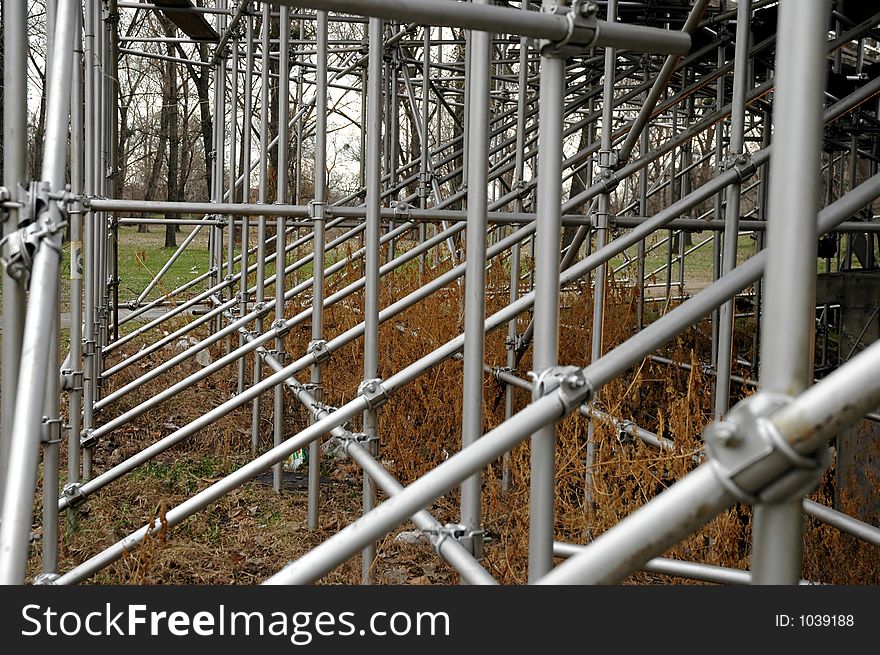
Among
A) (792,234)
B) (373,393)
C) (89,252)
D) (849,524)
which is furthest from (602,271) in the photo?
(89,252)

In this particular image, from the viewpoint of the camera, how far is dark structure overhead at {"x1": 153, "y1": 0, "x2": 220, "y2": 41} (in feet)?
20.6

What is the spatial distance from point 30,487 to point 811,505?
206cm

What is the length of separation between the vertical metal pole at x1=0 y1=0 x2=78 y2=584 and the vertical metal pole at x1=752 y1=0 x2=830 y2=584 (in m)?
1.21

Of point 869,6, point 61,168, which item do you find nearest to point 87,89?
point 61,168

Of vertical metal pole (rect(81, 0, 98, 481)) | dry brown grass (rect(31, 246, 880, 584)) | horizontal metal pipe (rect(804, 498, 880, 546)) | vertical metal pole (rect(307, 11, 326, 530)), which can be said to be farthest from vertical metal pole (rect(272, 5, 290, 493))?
horizontal metal pipe (rect(804, 498, 880, 546))

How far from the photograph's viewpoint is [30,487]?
1.71 meters

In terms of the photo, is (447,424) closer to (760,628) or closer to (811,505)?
(811,505)

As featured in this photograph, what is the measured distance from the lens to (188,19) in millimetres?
6703

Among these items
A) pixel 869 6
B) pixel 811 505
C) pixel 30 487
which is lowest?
pixel 811 505

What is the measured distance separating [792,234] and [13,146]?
162cm

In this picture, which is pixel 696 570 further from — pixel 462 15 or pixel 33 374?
pixel 33 374

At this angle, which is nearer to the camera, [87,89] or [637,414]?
[87,89]

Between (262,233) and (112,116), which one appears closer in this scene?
(262,233)

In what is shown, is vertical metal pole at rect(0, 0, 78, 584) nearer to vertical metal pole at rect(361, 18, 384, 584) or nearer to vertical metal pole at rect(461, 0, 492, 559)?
vertical metal pole at rect(461, 0, 492, 559)
